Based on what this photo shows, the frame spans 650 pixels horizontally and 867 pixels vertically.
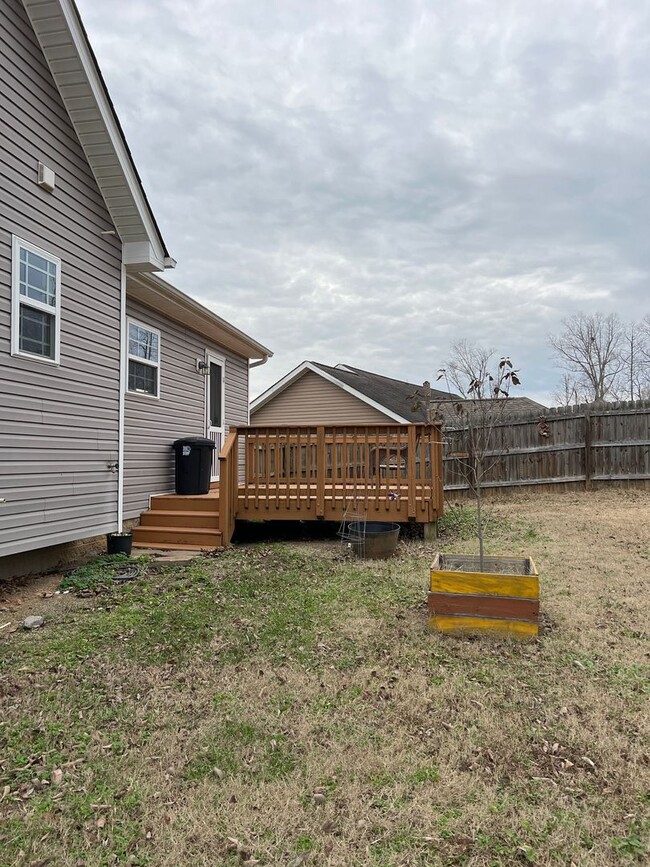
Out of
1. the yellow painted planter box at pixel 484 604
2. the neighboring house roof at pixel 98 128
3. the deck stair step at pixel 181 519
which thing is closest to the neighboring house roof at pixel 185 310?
the neighboring house roof at pixel 98 128

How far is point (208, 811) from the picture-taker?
6.95ft

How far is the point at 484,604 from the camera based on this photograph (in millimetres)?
3865

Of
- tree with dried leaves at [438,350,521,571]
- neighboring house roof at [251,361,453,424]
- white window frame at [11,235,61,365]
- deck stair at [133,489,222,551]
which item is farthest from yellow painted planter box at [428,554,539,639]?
neighboring house roof at [251,361,453,424]

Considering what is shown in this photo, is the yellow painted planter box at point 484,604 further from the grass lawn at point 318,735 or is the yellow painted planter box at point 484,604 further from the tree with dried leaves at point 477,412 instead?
the tree with dried leaves at point 477,412

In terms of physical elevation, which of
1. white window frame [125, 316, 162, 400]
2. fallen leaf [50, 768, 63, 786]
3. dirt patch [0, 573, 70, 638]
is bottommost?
fallen leaf [50, 768, 63, 786]

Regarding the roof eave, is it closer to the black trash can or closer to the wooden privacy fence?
the wooden privacy fence

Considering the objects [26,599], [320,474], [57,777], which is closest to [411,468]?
[320,474]

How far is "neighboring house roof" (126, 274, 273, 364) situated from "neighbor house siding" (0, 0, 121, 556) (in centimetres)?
62

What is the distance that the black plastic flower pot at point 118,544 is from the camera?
20.8 feet

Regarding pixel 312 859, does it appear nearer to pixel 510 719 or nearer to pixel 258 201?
pixel 510 719

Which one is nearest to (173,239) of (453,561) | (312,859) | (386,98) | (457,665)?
(386,98)

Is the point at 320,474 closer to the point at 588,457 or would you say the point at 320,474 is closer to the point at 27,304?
the point at 27,304

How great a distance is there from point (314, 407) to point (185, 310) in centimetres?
927

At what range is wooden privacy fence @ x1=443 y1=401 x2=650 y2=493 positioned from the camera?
37.1ft
